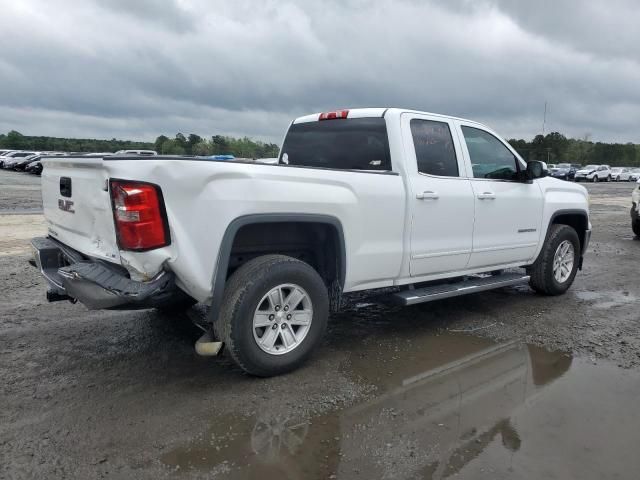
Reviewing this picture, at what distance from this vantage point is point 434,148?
16.2 ft

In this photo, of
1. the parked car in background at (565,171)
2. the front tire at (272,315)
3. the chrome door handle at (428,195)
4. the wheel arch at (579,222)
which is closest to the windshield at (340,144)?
the chrome door handle at (428,195)

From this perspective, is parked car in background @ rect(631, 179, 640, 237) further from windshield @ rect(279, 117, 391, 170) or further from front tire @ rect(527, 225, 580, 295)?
windshield @ rect(279, 117, 391, 170)

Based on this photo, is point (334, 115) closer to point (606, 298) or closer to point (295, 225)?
point (295, 225)

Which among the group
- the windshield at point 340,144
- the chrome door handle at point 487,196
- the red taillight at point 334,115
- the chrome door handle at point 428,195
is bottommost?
the chrome door handle at point 487,196

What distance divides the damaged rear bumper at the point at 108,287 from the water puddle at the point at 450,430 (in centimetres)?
86

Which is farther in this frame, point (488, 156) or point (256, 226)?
point (488, 156)

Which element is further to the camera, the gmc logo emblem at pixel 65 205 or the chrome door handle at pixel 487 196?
the chrome door handle at pixel 487 196

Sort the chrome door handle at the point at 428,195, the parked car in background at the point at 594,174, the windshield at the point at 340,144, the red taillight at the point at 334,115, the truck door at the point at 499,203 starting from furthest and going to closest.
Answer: the parked car in background at the point at 594,174 < the truck door at the point at 499,203 < the red taillight at the point at 334,115 < the windshield at the point at 340,144 < the chrome door handle at the point at 428,195

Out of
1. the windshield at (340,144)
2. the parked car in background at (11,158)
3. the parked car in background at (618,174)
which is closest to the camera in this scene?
the windshield at (340,144)

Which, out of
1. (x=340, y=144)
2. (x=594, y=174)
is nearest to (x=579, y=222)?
(x=340, y=144)

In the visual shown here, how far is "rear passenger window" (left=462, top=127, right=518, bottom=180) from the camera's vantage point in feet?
17.5

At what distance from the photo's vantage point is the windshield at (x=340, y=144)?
15.5ft

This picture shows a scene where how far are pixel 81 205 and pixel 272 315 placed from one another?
5.22 feet

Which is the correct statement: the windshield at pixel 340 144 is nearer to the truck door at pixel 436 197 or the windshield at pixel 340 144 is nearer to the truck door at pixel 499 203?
the truck door at pixel 436 197
